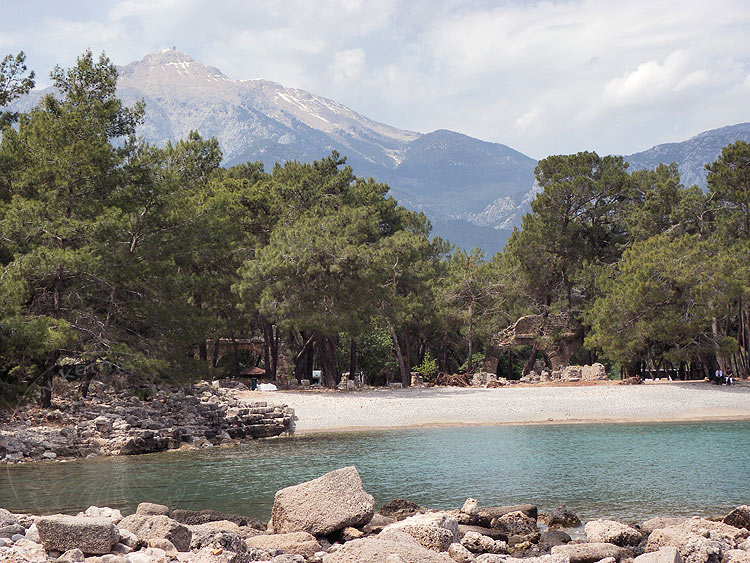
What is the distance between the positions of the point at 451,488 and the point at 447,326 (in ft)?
97.8

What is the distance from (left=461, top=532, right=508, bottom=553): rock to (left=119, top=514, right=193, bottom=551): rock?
135 inches

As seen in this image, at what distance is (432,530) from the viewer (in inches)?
366

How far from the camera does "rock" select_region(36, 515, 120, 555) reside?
777 cm

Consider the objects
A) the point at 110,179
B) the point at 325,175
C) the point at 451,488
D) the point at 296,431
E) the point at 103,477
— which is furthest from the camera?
the point at 325,175

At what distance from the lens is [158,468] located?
18.2m

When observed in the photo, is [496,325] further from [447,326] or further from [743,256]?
[743,256]

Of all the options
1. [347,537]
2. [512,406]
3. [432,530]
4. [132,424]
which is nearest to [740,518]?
[432,530]

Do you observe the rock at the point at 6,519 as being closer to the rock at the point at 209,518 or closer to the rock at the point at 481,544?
the rock at the point at 209,518

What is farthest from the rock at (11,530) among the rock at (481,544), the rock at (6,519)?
the rock at (481,544)

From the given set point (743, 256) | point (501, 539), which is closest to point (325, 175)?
point (743, 256)

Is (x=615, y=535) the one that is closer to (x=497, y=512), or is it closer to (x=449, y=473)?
(x=497, y=512)

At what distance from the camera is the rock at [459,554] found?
351 inches

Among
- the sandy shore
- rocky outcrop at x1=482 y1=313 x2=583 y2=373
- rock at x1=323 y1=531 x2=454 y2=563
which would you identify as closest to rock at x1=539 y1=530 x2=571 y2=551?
rock at x1=323 y1=531 x2=454 y2=563

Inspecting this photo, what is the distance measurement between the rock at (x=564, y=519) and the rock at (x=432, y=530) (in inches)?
103
